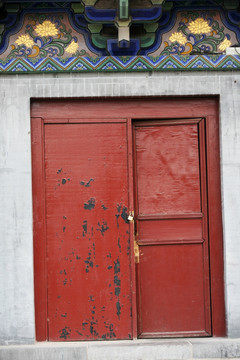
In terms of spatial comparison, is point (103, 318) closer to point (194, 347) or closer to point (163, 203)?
point (194, 347)

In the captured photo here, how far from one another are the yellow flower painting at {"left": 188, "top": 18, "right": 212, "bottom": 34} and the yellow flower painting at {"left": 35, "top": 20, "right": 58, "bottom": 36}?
127 cm

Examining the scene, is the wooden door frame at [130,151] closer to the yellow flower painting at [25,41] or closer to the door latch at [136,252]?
the door latch at [136,252]

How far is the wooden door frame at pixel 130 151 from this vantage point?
16.6ft

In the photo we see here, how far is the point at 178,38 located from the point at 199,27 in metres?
0.23

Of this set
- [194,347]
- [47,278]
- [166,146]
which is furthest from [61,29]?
[194,347]

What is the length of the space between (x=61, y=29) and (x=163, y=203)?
189 cm

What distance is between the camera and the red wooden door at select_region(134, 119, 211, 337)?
5164mm

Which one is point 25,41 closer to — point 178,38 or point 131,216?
point 178,38

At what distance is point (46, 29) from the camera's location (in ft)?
16.7

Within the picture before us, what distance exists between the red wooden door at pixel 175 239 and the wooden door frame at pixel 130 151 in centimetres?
8

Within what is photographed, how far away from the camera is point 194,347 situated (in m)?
4.96

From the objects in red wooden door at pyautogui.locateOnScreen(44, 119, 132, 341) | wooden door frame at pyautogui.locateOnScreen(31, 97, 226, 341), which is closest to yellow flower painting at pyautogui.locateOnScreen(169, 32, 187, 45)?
wooden door frame at pyautogui.locateOnScreen(31, 97, 226, 341)

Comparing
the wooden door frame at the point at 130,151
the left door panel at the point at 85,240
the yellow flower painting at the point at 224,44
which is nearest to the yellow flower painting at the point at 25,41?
the wooden door frame at the point at 130,151

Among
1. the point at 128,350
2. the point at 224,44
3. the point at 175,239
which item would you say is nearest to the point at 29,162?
the point at 175,239
